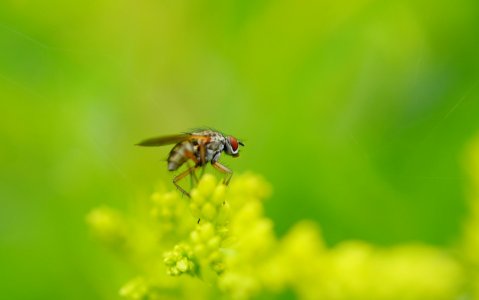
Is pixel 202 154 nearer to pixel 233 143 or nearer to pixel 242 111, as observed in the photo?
pixel 233 143

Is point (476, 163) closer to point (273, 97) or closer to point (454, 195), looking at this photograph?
point (454, 195)

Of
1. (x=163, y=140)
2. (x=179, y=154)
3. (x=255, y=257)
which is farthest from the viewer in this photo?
(x=179, y=154)

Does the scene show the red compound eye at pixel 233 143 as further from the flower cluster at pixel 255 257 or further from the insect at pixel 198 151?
the flower cluster at pixel 255 257

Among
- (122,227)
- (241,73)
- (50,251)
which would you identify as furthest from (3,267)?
(241,73)

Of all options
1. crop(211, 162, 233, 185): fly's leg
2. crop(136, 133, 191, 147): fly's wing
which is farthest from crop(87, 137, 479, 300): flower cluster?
crop(211, 162, 233, 185): fly's leg

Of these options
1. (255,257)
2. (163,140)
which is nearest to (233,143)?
(163,140)
